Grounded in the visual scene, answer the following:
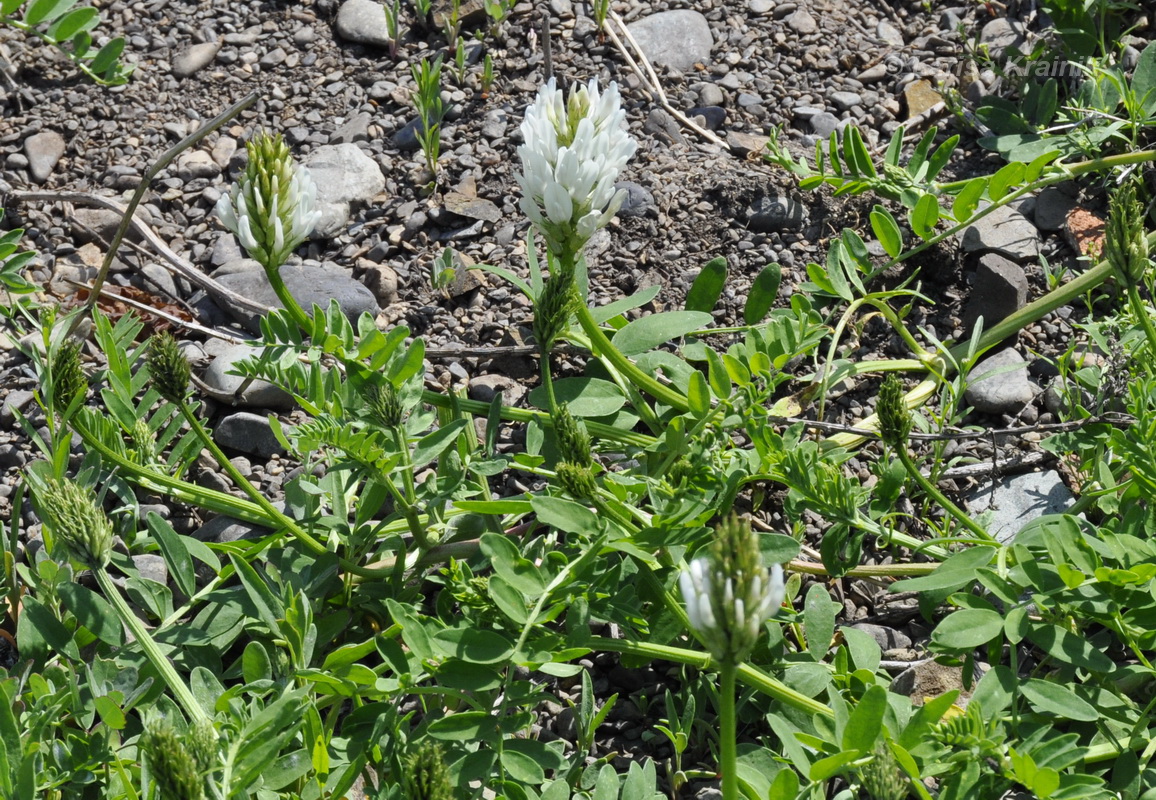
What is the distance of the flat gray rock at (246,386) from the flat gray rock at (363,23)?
1536 mm

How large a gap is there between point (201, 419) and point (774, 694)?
176 cm

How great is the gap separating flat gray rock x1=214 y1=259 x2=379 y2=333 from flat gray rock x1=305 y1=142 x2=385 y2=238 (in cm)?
22

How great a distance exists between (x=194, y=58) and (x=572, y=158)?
2.39 metres

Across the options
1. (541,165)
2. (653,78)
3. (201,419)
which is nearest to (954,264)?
(653,78)

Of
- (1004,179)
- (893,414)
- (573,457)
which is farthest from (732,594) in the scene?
(1004,179)

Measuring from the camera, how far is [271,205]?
7.93ft

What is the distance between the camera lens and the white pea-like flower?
240cm

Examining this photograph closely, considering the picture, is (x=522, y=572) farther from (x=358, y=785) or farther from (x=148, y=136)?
(x=148, y=136)

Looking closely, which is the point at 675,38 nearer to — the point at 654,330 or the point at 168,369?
the point at 654,330

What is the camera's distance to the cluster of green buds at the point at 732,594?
57.3 inches

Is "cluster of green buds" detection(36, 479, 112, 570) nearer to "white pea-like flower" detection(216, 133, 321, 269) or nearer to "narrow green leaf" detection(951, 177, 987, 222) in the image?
"white pea-like flower" detection(216, 133, 321, 269)

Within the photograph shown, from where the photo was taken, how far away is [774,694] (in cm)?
228

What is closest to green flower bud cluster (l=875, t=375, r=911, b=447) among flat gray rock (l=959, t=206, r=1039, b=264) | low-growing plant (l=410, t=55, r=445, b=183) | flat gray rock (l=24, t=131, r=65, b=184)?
flat gray rock (l=959, t=206, r=1039, b=264)

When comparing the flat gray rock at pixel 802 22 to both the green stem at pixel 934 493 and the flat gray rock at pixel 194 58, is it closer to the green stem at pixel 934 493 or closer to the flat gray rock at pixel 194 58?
the flat gray rock at pixel 194 58
